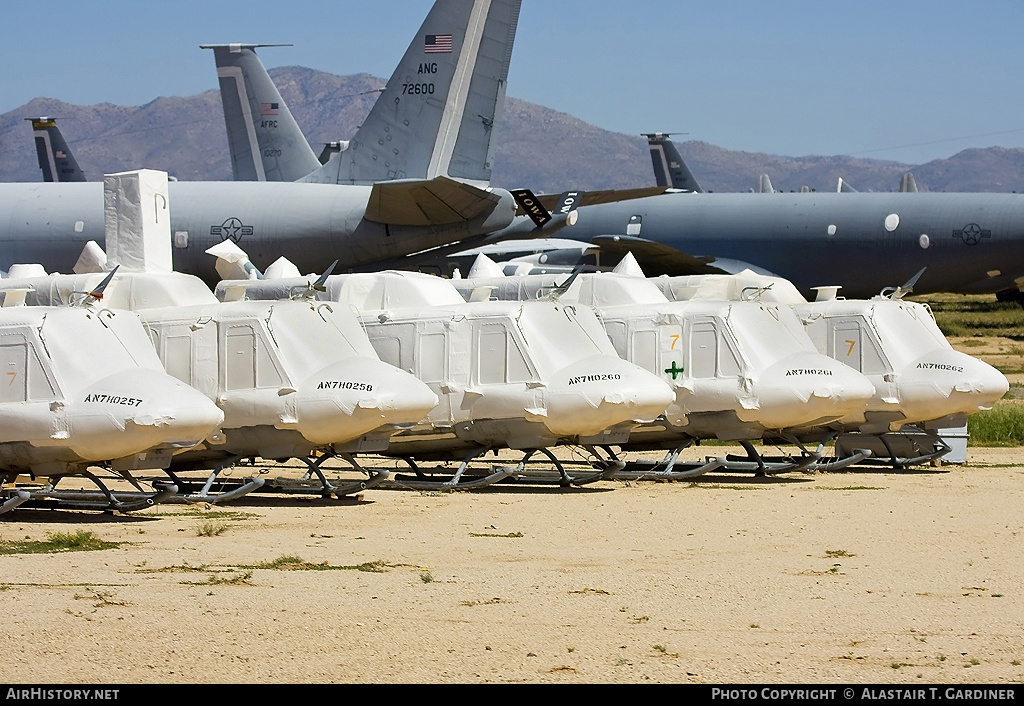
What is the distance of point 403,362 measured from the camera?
1619cm

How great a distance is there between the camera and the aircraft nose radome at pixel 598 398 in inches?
604

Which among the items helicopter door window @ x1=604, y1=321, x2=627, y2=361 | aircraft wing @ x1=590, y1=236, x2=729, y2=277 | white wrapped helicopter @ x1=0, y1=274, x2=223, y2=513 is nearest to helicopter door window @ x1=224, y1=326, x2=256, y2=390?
white wrapped helicopter @ x1=0, y1=274, x2=223, y2=513

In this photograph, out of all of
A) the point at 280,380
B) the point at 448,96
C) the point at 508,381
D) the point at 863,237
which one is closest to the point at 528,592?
the point at 280,380

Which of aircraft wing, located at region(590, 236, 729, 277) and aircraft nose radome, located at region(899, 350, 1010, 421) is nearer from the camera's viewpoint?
aircraft nose radome, located at region(899, 350, 1010, 421)

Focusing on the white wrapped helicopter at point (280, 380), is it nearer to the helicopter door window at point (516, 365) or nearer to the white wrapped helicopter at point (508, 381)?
the white wrapped helicopter at point (508, 381)

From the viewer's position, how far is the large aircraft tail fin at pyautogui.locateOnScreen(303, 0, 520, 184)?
2797cm

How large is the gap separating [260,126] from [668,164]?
39.0m

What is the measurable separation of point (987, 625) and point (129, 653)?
4.75 metres

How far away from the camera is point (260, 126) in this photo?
118 feet

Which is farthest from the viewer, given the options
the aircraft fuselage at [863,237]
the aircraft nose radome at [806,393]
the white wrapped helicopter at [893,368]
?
the aircraft fuselage at [863,237]

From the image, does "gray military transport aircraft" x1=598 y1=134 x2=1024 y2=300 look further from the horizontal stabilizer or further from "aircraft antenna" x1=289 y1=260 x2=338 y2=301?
"aircraft antenna" x1=289 y1=260 x2=338 y2=301

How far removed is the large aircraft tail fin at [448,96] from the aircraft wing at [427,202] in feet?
3.68

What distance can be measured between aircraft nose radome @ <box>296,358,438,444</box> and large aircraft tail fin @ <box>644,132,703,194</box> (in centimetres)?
5790

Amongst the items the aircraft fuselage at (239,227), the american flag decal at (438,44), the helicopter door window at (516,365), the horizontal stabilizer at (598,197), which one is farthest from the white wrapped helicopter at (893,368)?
the american flag decal at (438,44)
